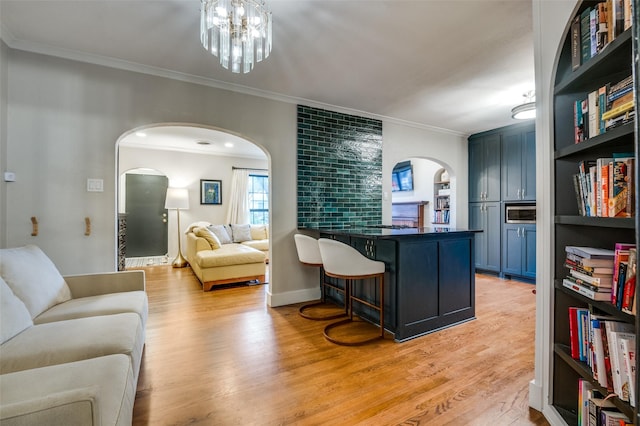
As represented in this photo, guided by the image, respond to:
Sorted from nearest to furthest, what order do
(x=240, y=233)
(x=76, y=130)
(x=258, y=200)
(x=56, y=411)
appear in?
(x=56, y=411)
(x=76, y=130)
(x=240, y=233)
(x=258, y=200)

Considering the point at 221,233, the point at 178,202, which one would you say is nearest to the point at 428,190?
the point at 221,233

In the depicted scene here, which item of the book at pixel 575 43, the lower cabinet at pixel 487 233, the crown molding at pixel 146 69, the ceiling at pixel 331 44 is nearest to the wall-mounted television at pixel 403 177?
the lower cabinet at pixel 487 233

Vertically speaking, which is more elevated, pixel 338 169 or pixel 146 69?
pixel 146 69

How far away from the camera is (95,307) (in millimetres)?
1815

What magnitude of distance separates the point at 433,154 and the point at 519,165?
134cm

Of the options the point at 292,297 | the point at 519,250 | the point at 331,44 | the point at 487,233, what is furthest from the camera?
the point at 487,233

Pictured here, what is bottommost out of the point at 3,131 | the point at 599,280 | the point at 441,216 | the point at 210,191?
the point at 599,280

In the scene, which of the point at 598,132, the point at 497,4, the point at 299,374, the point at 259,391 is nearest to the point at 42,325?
the point at 259,391

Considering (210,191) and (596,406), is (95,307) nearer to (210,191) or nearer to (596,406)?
(596,406)

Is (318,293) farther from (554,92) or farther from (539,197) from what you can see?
(554,92)

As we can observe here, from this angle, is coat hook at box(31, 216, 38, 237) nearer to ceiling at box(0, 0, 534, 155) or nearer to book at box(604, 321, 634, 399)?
ceiling at box(0, 0, 534, 155)

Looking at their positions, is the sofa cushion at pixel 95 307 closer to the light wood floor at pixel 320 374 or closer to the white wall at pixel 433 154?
the light wood floor at pixel 320 374

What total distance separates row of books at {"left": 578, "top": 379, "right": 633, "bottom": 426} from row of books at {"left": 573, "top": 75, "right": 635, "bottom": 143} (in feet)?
3.62

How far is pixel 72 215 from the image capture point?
2.47 meters
